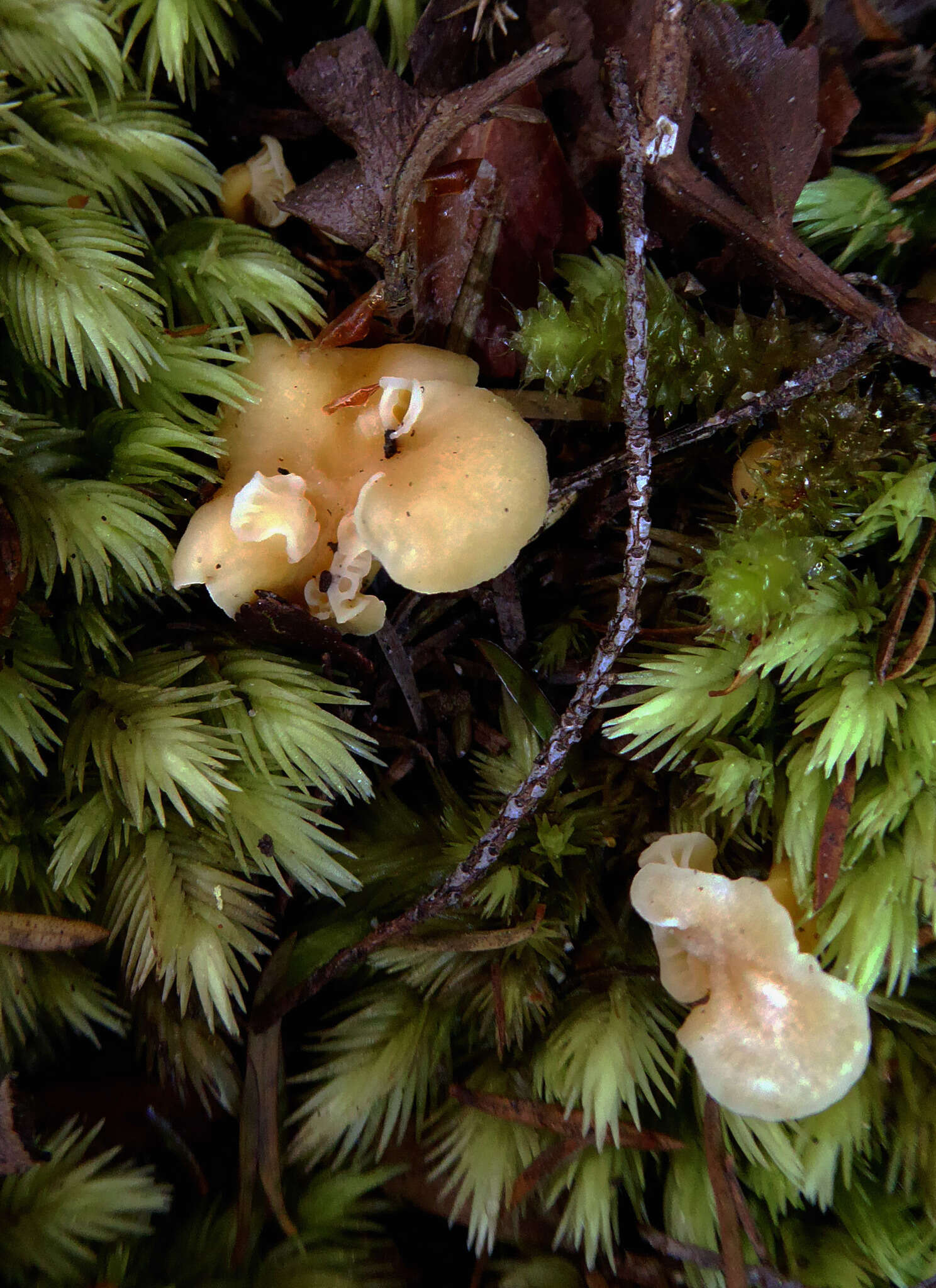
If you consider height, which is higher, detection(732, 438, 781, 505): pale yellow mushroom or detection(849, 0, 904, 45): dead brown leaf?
detection(849, 0, 904, 45): dead brown leaf

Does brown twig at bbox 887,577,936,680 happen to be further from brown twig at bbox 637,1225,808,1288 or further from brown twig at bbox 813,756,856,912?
brown twig at bbox 637,1225,808,1288

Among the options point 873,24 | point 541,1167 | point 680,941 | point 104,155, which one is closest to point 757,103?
point 873,24

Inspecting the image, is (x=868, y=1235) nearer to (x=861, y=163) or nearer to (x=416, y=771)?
(x=416, y=771)

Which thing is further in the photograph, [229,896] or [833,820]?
[229,896]

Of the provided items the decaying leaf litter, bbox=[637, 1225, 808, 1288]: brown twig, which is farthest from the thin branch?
bbox=[637, 1225, 808, 1288]: brown twig

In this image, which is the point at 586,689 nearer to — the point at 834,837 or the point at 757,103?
the point at 834,837

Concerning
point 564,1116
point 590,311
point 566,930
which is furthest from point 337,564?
point 564,1116

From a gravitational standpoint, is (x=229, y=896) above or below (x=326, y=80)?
below

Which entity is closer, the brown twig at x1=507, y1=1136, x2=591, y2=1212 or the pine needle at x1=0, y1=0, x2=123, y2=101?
the pine needle at x1=0, y1=0, x2=123, y2=101
